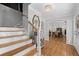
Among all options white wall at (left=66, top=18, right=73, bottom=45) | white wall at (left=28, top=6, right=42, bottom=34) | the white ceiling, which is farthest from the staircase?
white wall at (left=66, top=18, right=73, bottom=45)

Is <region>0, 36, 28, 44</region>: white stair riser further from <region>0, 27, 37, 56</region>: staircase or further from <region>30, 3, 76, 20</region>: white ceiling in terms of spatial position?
<region>30, 3, 76, 20</region>: white ceiling

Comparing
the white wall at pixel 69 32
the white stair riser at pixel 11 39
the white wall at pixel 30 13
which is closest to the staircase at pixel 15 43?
the white stair riser at pixel 11 39

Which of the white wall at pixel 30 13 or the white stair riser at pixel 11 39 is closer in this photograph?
the white stair riser at pixel 11 39

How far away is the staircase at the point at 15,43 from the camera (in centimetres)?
168

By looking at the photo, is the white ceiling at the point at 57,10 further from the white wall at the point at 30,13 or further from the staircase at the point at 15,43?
the staircase at the point at 15,43

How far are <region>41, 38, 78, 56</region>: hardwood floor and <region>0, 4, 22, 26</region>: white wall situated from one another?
2.12 ft

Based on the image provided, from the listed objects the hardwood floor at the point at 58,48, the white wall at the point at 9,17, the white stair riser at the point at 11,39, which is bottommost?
the hardwood floor at the point at 58,48

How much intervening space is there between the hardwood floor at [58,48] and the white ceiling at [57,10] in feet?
1.33

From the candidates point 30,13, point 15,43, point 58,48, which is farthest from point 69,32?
point 15,43

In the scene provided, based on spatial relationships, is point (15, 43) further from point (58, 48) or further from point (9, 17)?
point (58, 48)

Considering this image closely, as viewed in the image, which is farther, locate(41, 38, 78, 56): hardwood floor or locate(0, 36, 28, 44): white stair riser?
locate(41, 38, 78, 56): hardwood floor

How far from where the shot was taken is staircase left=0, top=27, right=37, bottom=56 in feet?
5.51

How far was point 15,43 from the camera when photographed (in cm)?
178

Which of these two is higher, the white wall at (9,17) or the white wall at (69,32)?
the white wall at (9,17)
